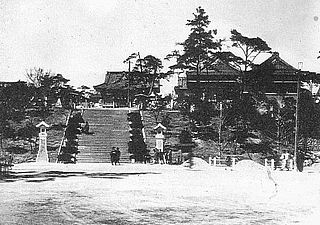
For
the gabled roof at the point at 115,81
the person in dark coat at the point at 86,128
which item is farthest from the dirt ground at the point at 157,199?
the gabled roof at the point at 115,81

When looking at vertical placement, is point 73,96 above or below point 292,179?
above

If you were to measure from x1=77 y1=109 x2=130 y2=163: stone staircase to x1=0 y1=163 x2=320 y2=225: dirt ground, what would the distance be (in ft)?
22.4

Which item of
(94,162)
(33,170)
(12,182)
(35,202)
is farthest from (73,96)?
(35,202)

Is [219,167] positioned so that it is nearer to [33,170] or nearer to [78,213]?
[33,170]

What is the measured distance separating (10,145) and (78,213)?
1989cm

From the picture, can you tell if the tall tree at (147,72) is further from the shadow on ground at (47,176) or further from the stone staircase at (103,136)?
the shadow on ground at (47,176)

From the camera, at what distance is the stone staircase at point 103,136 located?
25.0 meters

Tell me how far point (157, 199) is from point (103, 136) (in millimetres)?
17165

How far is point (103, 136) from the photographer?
28297 mm

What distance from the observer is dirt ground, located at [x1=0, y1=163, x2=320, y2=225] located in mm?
8766

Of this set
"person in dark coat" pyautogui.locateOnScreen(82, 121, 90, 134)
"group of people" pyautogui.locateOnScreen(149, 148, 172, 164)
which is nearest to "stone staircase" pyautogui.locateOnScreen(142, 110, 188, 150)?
"group of people" pyautogui.locateOnScreen(149, 148, 172, 164)

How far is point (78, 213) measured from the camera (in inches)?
364

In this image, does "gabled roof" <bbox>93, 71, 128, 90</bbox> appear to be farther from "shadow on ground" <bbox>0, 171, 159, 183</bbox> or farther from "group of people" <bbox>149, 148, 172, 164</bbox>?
"shadow on ground" <bbox>0, 171, 159, 183</bbox>

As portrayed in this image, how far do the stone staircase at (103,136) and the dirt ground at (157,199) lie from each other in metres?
6.81
